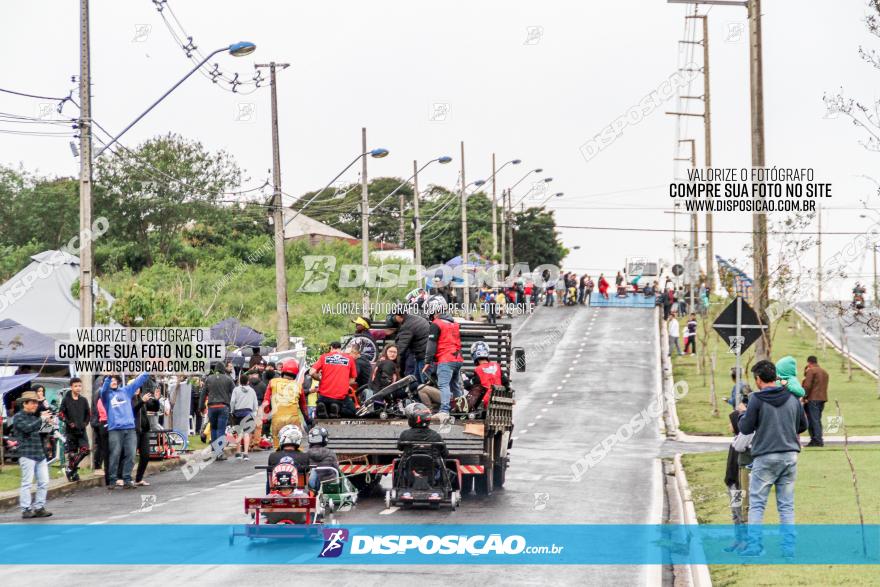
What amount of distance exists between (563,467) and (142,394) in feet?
27.9

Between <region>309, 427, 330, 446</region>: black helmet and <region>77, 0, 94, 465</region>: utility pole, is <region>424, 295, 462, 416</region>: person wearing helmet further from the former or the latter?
<region>77, 0, 94, 465</region>: utility pole

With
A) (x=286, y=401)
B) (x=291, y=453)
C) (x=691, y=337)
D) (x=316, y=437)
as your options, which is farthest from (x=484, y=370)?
(x=691, y=337)

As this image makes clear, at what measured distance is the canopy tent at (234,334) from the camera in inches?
1582

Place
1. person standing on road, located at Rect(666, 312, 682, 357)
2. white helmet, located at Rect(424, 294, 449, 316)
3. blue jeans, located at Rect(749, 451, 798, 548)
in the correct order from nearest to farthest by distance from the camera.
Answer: blue jeans, located at Rect(749, 451, 798, 548) → white helmet, located at Rect(424, 294, 449, 316) → person standing on road, located at Rect(666, 312, 682, 357)

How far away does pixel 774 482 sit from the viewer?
1276 cm

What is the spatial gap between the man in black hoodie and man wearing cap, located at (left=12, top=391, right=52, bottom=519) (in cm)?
1044

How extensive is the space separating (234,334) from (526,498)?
2286 centimetres

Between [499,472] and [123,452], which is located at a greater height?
[123,452]

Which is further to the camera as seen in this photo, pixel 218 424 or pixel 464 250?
pixel 464 250

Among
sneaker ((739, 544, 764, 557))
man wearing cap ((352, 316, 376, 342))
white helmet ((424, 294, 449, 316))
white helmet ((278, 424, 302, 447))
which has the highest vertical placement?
white helmet ((424, 294, 449, 316))

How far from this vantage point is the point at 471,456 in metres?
18.8

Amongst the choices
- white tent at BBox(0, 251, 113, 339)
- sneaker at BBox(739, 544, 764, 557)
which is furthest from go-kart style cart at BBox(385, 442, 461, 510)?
white tent at BBox(0, 251, 113, 339)

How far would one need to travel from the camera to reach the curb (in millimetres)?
19422

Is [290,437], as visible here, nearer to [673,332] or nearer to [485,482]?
[485,482]
